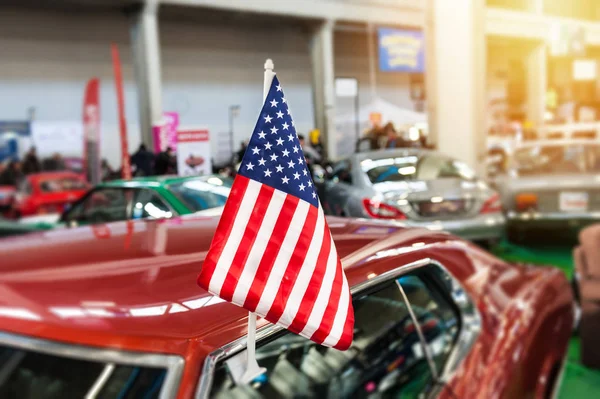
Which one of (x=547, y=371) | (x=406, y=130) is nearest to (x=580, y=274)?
(x=547, y=371)

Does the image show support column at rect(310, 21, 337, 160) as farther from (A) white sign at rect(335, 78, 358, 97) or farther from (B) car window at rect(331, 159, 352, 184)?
(B) car window at rect(331, 159, 352, 184)

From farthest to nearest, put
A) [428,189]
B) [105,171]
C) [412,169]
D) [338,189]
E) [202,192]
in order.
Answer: [105,171] → [338,189] → [412,169] → [428,189] → [202,192]

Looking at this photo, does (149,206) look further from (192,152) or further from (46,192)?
(46,192)

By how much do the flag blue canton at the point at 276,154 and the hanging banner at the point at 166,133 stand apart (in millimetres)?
6362

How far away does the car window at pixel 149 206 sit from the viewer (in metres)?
4.10

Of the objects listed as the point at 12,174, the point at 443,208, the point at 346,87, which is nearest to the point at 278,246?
the point at 443,208

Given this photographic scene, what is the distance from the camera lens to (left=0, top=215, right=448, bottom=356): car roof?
3.13 feet

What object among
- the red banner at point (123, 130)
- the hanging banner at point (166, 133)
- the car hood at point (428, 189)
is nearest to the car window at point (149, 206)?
the car hood at point (428, 189)

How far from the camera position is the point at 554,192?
5.59m

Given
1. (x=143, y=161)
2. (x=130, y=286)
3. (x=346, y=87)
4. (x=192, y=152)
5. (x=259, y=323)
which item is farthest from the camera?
(x=143, y=161)

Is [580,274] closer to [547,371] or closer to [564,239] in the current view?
[547,371]

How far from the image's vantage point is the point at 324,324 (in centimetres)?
88

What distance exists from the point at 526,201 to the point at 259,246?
532cm

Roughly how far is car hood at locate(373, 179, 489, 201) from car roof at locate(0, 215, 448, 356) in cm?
302
